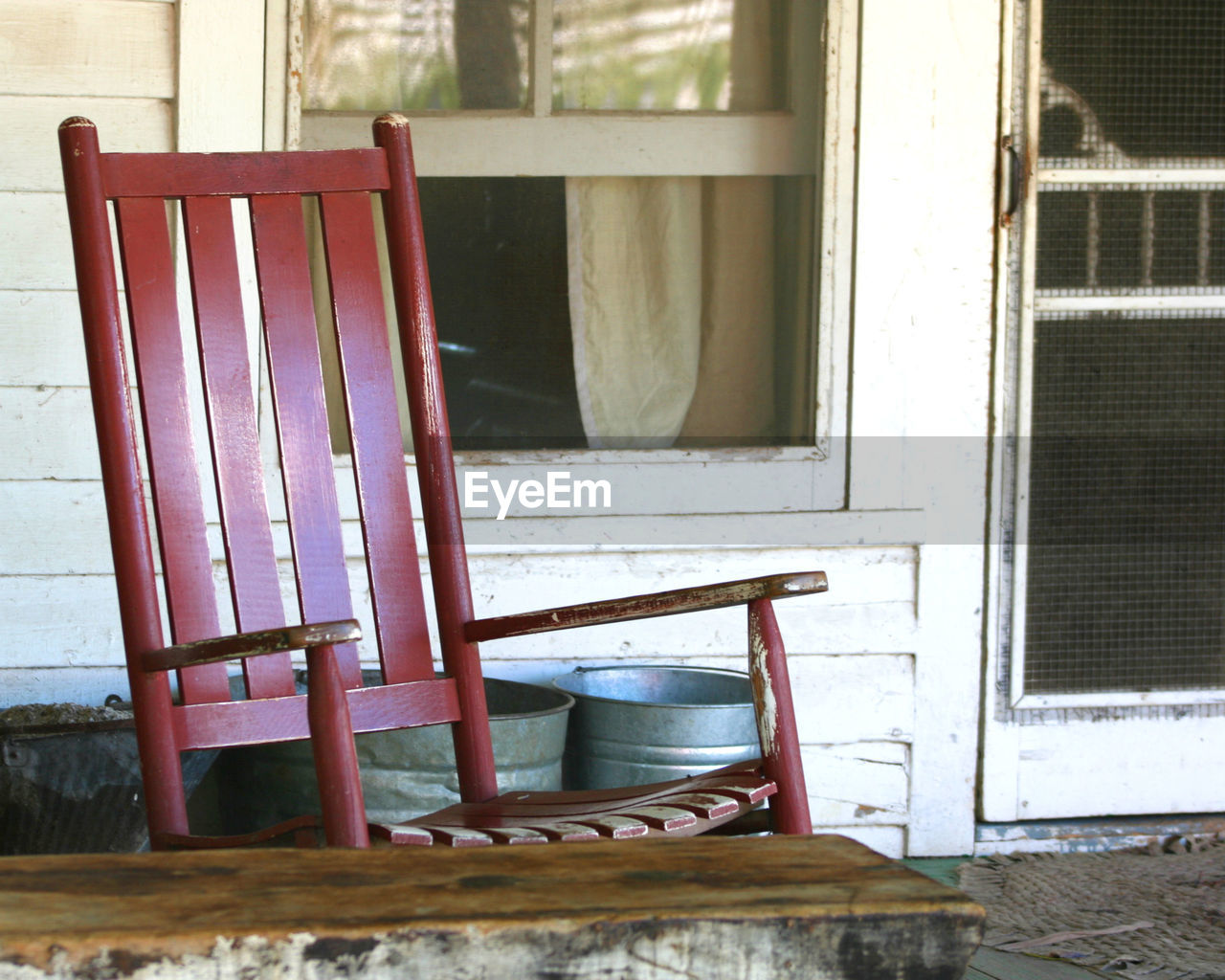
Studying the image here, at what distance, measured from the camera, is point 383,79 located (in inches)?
82.4

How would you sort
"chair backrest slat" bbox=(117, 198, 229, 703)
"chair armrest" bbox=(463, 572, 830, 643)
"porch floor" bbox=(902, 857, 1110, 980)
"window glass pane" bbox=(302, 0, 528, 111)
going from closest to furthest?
"chair armrest" bbox=(463, 572, 830, 643), "chair backrest slat" bbox=(117, 198, 229, 703), "porch floor" bbox=(902, 857, 1110, 980), "window glass pane" bbox=(302, 0, 528, 111)

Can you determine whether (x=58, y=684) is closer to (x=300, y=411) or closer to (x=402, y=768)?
(x=402, y=768)

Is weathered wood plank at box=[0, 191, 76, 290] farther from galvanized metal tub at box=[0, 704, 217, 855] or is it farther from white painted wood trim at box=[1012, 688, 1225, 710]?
white painted wood trim at box=[1012, 688, 1225, 710]

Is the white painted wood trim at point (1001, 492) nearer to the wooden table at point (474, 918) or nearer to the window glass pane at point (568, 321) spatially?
the window glass pane at point (568, 321)

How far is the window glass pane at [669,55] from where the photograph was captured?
2111mm

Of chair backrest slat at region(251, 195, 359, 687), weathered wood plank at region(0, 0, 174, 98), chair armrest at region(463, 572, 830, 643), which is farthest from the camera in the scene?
weathered wood plank at region(0, 0, 174, 98)

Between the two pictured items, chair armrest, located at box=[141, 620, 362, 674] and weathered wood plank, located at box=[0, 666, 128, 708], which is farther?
weathered wood plank, located at box=[0, 666, 128, 708]

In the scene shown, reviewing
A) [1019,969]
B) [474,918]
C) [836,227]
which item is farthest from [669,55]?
[474,918]

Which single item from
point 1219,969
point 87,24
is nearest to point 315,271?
point 87,24

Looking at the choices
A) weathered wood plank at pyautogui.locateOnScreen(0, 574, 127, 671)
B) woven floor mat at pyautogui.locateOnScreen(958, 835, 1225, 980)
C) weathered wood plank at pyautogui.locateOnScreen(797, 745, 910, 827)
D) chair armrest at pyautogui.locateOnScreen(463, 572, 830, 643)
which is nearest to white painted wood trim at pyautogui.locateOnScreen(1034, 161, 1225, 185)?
weathered wood plank at pyautogui.locateOnScreen(797, 745, 910, 827)

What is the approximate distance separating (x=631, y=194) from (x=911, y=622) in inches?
36.5

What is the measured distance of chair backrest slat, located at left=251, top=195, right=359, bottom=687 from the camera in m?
1.42

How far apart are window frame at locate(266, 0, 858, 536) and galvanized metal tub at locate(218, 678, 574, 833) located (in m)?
0.46

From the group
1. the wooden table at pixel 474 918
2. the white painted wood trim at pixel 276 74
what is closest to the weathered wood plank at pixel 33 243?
the white painted wood trim at pixel 276 74
